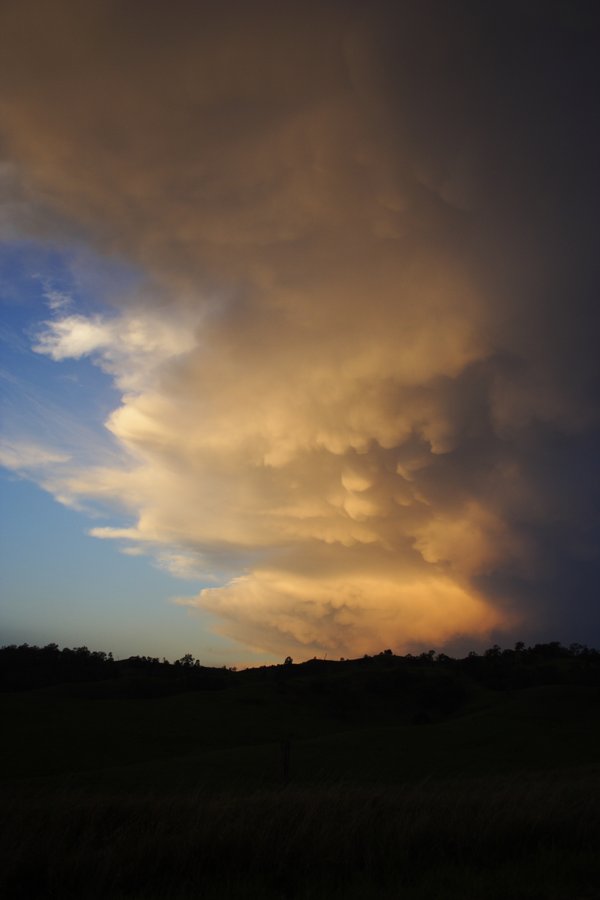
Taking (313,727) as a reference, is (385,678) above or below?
above

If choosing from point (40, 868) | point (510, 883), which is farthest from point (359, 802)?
point (40, 868)

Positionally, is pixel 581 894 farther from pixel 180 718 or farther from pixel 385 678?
pixel 385 678

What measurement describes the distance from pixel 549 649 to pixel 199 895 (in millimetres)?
178569

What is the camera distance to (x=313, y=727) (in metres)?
83.6

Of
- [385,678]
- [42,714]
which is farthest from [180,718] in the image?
[385,678]

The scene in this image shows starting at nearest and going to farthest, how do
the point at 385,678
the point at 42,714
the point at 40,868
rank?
the point at 40,868 → the point at 42,714 → the point at 385,678

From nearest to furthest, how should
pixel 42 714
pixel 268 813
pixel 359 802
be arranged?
pixel 268 813, pixel 359 802, pixel 42 714

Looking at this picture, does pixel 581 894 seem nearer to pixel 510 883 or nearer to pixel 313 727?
pixel 510 883

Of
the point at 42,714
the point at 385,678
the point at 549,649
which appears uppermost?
the point at 549,649

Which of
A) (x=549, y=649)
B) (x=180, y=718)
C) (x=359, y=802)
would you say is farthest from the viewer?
(x=549, y=649)

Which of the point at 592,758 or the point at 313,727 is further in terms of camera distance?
the point at 313,727

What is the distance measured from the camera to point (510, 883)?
26.0 ft

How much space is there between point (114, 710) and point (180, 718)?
8887 mm

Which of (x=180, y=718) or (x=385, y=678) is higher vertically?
→ (x=385, y=678)
